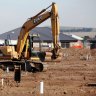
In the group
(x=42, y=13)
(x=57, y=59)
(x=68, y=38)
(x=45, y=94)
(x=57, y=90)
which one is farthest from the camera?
(x=68, y=38)

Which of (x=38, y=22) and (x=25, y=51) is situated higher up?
(x=38, y=22)

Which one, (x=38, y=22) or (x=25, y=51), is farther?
(x=25, y=51)

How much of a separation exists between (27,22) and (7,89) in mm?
12366

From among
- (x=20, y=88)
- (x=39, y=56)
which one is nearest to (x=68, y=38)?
(x=39, y=56)

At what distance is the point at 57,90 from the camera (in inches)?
794

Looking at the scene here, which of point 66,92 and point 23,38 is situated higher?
point 23,38

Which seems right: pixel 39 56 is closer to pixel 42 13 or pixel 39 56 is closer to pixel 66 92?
pixel 42 13

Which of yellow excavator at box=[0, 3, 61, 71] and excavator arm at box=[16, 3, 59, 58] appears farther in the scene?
yellow excavator at box=[0, 3, 61, 71]

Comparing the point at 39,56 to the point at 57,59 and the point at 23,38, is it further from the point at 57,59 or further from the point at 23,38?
the point at 57,59

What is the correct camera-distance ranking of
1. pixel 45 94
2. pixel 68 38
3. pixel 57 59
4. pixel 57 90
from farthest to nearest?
pixel 68 38 < pixel 57 59 < pixel 57 90 < pixel 45 94

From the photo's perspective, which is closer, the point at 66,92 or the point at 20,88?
the point at 66,92

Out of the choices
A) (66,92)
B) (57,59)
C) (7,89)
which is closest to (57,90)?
(66,92)

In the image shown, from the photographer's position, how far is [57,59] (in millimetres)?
29281

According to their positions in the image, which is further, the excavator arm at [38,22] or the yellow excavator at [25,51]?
the yellow excavator at [25,51]
